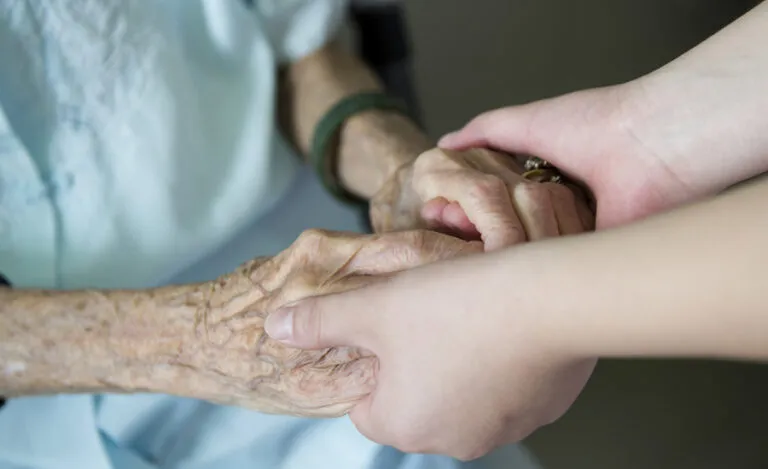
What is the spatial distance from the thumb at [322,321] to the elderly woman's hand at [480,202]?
0.12 meters

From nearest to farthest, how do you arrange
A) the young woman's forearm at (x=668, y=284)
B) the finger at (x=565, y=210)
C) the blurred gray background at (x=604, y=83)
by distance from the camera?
1. the young woman's forearm at (x=668, y=284)
2. the finger at (x=565, y=210)
3. the blurred gray background at (x=604, y=83)

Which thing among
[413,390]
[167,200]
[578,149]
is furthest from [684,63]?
[167,200]

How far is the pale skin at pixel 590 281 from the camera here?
39 cm

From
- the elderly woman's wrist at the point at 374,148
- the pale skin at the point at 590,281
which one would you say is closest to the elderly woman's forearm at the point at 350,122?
the elderly woman's wrist at the point at 374,148

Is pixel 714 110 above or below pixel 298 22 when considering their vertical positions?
below

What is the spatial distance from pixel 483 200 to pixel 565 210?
0.07 metres

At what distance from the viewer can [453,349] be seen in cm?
47

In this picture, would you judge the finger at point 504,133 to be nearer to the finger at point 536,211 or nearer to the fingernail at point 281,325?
the finger at point 536,211

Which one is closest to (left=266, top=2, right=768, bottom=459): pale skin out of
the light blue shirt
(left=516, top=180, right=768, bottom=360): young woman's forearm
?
(left=516, top=180, right=768, bottom=360): young woman's forearm

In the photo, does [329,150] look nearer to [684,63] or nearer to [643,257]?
[684,63]

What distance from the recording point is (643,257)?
0.41m

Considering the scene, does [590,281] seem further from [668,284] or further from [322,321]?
[322,321]

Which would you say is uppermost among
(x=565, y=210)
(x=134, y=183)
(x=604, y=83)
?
(x=134, y=183)

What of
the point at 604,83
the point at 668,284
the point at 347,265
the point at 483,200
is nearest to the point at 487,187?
the point at 483,200
